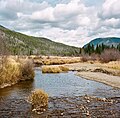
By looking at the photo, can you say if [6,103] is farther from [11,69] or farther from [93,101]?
[11,69]

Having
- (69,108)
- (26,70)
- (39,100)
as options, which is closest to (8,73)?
(26,70)

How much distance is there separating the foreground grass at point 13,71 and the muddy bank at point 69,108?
11.8 metres

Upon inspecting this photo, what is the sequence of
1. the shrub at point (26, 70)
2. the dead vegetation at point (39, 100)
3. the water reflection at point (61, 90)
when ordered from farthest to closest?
the shrub at point (26, 70) → the water reflection at point (61, 90) → the dead vegetation at point (39, 100)

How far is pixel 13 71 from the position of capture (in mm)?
41656

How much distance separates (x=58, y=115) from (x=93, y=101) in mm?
7300

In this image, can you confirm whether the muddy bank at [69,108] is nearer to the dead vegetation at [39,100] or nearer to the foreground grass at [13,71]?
the dead vegetation at [39,100]

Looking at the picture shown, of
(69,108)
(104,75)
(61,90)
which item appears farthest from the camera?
(104,75)

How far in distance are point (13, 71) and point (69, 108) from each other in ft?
66.3

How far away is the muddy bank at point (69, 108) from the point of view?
20.8m

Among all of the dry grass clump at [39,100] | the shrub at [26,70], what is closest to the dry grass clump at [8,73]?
the shrub at [26,70]

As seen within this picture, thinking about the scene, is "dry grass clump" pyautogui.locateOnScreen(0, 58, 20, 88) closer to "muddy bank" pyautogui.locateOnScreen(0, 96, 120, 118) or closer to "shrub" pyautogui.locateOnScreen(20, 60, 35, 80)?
"shrub" pyautogui.locateOnScreen(20, 60, 35, 80)

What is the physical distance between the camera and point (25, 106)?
79.2 ft

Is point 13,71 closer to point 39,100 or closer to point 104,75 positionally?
point 39,100

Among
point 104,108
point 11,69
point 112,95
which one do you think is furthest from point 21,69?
point 104,108
